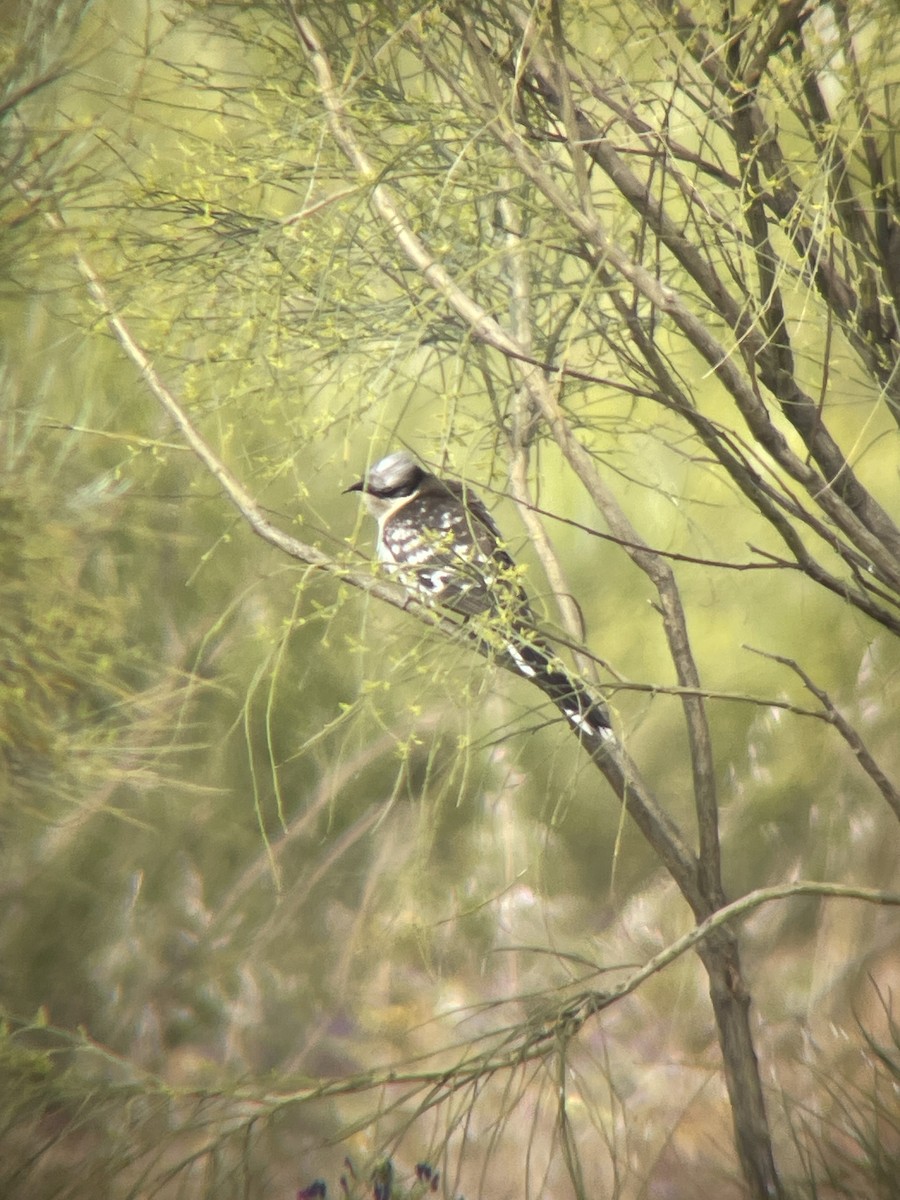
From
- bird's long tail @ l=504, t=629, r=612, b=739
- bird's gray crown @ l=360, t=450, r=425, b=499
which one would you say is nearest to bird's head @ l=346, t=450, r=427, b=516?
bird's gray crown @ l=360, t=450, r=425, b=499

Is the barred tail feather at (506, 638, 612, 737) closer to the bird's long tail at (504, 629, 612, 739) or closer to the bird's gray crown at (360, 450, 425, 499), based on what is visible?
the bird's long tail at (504, 629, 612, 739)

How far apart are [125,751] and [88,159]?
409mm

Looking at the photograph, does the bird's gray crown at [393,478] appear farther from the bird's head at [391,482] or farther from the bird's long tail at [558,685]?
the bird's long tail at [558,685]

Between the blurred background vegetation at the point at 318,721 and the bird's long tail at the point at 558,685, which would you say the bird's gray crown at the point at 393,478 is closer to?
the blurred background vegetation at the point at 318,721

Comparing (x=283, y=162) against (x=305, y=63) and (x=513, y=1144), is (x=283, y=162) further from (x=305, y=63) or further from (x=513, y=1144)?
(x=513, y=1144)

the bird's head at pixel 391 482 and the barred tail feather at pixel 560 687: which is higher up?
the bird's head at pixel 391 482

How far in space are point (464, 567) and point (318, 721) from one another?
0.21 m

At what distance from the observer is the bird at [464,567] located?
62 cm

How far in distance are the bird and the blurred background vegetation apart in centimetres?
3

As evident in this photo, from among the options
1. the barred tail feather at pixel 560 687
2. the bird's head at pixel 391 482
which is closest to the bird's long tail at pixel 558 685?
the barred tail feather at pixel 560 687

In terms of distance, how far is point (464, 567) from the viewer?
728mm

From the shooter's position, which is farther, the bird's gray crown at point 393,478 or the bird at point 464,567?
the bird's gray crown at point 393,478

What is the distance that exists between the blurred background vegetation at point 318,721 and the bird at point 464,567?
0.03 meters

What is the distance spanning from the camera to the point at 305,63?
25.2 inches
